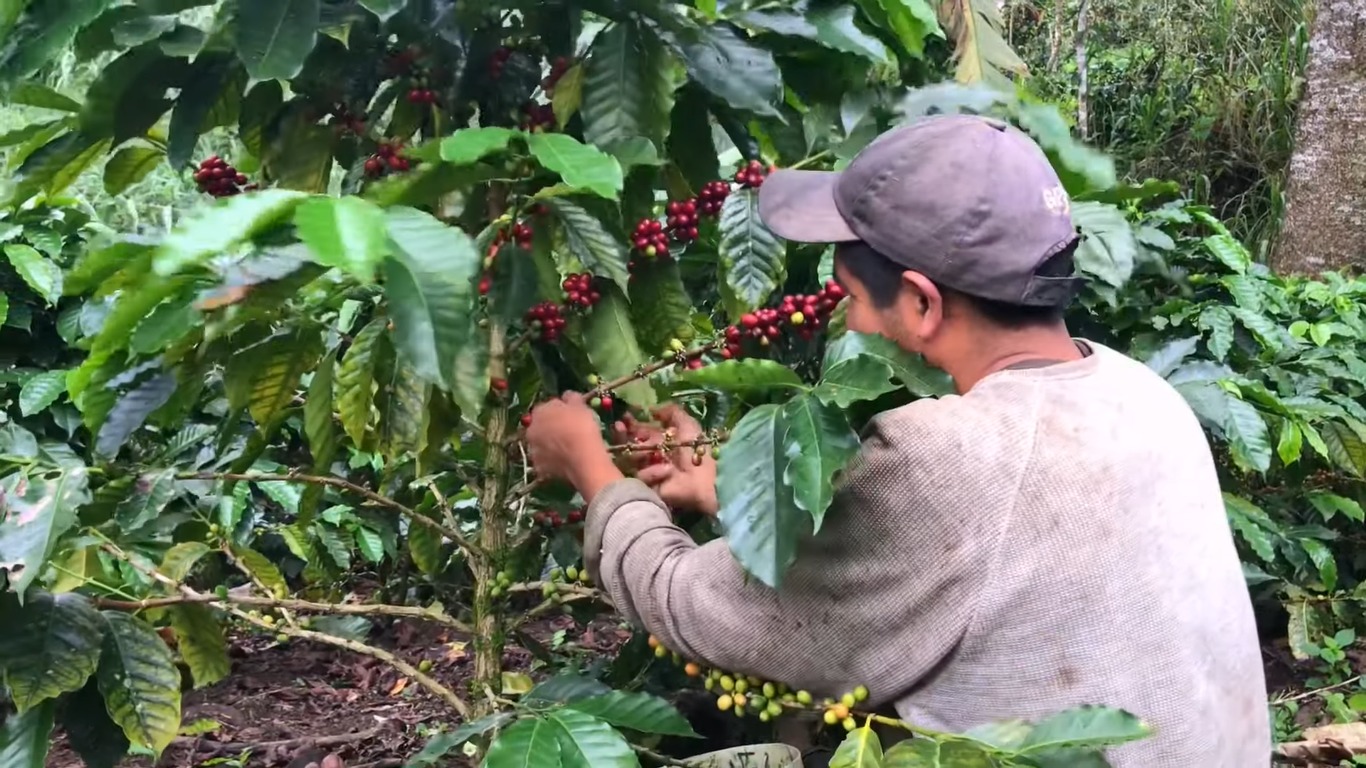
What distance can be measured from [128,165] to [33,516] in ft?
2.00

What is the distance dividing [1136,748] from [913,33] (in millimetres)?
838

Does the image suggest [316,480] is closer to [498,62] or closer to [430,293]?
[498,62]

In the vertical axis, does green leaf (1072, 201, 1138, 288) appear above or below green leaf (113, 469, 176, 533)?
above

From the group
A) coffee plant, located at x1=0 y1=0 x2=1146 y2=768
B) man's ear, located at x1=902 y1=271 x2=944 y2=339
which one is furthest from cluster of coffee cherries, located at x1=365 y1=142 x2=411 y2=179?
man's ear, located at x1=902 y1=271 x2=944 y2=339

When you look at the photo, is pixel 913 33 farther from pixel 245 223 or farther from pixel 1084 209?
pixel 245 223

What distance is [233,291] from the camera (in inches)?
32.7

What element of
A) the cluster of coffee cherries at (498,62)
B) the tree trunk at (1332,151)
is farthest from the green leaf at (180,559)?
the tree trunk at (1332,151)

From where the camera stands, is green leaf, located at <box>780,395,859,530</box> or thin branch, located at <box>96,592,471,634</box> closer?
green leaf, located at <box>780,395,859,530</box>

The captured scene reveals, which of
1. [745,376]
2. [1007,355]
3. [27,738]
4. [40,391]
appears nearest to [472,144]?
[745,376]

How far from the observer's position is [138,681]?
1244 millimetres

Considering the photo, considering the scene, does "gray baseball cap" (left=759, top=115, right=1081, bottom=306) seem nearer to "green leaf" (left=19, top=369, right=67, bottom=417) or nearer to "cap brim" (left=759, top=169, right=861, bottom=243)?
Answer: "cap brim" (left=759, top=169, right=861, bottom=243)

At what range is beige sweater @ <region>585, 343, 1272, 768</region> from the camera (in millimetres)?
1082

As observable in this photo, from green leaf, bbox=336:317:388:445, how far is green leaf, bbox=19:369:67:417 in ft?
6.37

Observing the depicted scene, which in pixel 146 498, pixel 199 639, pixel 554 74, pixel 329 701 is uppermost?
pixel 554 74
